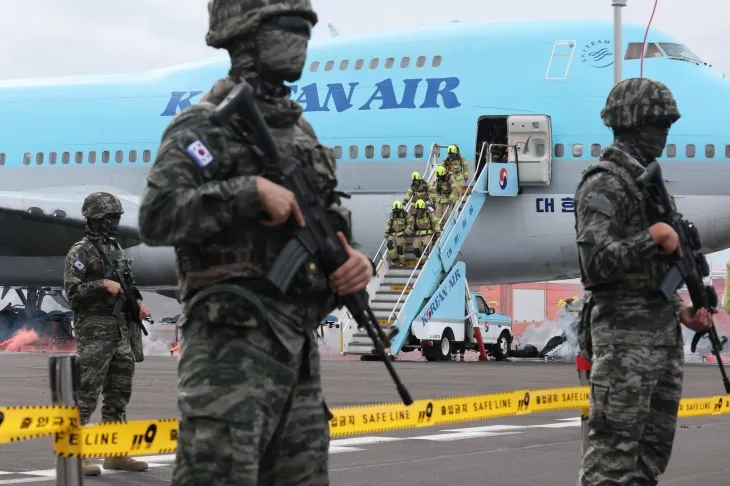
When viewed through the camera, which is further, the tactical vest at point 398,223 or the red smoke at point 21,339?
the red smoke at point 21,339

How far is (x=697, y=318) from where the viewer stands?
566cm

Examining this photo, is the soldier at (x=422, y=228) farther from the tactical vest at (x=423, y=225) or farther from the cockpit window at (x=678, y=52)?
the cockpit window at (x=678, y=52)

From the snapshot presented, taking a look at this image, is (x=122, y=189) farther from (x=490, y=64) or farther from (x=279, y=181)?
(x=279, y=181)

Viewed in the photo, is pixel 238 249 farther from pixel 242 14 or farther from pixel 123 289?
pixel 123 289

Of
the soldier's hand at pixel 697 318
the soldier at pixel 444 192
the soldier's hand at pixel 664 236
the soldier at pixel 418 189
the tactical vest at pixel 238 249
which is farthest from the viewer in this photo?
the soldier at pixel 418 189

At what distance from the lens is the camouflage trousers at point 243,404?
372 cm

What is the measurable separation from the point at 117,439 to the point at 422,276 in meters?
18.8

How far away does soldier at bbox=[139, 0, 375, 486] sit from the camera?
12.2 feet

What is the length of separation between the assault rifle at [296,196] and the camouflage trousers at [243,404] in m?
0.15

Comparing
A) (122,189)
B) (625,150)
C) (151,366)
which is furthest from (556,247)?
(625,150)

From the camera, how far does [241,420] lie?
12.2ft

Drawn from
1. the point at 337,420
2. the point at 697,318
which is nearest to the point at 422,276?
the point at 337,420

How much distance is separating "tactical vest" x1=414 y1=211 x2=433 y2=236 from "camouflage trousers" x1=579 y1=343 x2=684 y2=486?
60.3ft

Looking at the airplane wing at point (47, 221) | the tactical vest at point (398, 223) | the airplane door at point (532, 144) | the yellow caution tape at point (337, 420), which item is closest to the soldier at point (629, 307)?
the yellow caution tape at point (337, 420)
